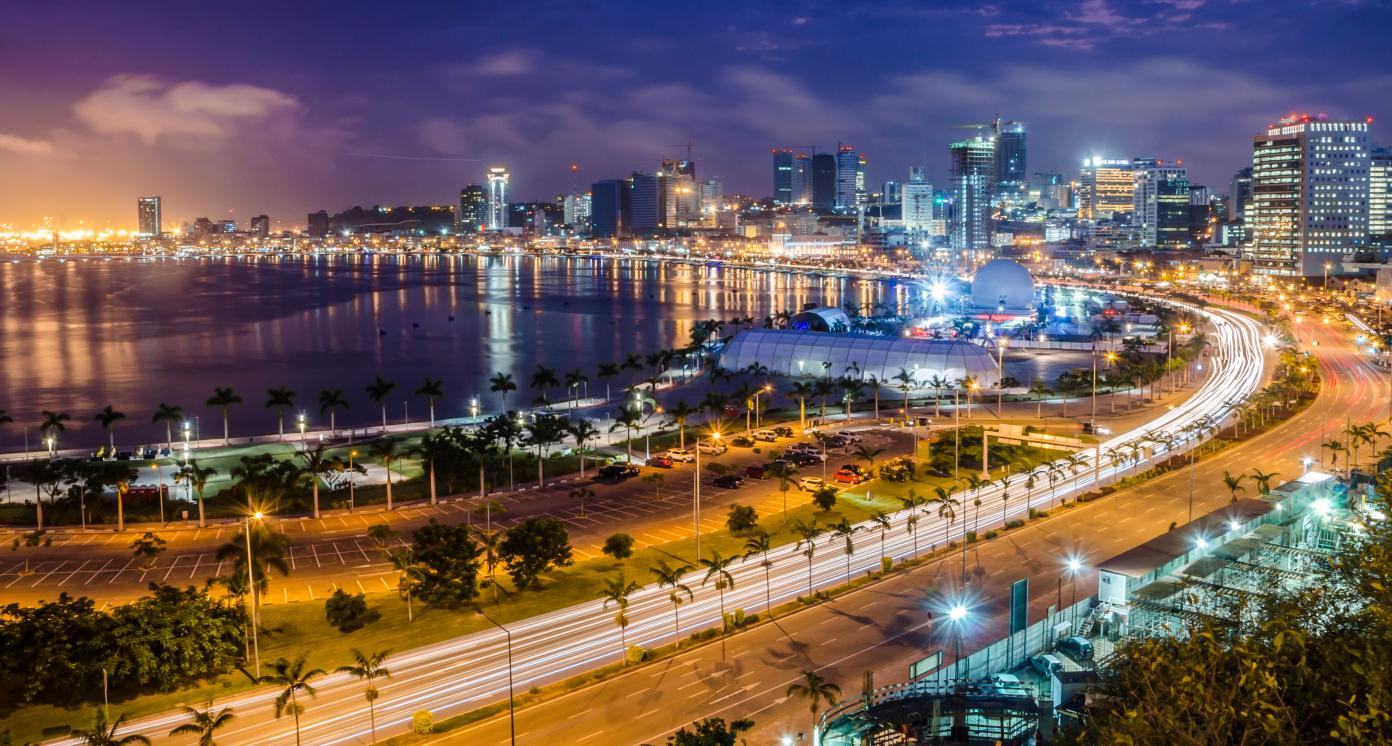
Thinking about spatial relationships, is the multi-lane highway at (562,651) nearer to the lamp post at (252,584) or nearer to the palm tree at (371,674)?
the palm tree at (371,674)

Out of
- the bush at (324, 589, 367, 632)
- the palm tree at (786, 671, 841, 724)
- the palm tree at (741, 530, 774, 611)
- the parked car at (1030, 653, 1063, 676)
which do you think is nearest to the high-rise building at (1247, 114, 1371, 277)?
the palm tree at (741, 530, 774, 611)

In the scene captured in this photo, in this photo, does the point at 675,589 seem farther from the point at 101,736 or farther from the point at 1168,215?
the point at 1168,215

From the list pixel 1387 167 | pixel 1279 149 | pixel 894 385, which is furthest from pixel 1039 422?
pixel 1387 167

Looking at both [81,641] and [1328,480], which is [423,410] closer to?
[81,641]

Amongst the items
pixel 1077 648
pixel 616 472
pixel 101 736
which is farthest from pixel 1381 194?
pixel 101 736

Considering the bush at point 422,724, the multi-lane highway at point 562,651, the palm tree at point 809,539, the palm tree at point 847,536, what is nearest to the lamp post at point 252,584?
the multi-lane highway at point 562,651

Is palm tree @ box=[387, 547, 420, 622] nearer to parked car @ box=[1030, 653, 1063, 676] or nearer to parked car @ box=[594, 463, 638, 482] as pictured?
parked car @ box=[594, 463, 638, 482]
